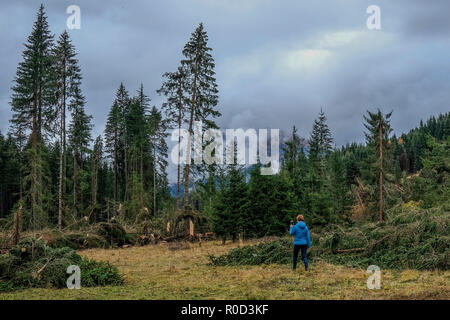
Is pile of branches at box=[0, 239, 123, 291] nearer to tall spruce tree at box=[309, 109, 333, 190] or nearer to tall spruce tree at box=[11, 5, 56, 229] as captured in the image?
tall spruce tree at box=[11, 5, 56, 229]

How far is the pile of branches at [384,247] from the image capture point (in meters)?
12.5

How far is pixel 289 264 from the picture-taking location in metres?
13.8

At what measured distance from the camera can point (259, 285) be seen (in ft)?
33.9

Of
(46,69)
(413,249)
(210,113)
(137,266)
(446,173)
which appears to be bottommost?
(137,266)

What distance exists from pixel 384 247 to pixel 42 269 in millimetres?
11617

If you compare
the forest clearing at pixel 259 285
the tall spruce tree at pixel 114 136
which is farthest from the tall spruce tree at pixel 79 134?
the forest clearing at pixel 259 285

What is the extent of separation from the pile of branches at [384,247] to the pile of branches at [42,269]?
16.7 ft

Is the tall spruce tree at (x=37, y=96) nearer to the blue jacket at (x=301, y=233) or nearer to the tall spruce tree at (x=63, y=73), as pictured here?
the tall spruce tree at (x=63, y=73)

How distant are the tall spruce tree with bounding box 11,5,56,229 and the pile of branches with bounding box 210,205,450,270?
15.9m

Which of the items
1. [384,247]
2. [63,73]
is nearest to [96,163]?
[63,73]
